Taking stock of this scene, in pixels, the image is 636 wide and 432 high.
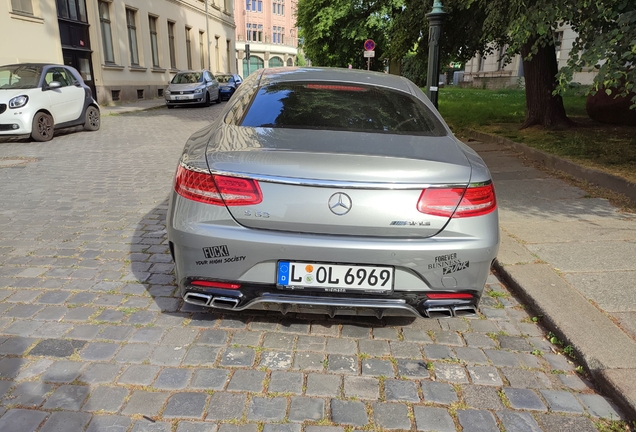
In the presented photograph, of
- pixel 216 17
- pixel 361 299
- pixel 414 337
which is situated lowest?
pixel 414 337

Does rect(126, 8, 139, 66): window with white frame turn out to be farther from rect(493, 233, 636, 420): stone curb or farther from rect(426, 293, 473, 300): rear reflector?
rect(426, 293, 473, 300): rear reflector

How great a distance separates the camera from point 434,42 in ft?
27.2

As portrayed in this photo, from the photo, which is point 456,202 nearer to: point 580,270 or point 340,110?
point 340,110

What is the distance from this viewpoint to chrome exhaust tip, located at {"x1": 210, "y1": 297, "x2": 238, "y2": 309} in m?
2.66

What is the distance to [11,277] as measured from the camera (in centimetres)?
371

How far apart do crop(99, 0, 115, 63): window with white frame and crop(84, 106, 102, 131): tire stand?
36.2 feet

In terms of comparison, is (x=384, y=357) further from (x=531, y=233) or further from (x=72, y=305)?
(x=531, y=233)

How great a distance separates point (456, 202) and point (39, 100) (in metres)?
10.6

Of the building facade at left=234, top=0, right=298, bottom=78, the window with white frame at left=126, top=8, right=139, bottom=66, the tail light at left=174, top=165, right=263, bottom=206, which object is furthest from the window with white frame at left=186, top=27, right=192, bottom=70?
the building facade at left=234, top=0, right=298, bottom=78

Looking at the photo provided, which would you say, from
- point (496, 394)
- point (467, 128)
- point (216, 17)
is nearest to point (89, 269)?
point (496, 394)

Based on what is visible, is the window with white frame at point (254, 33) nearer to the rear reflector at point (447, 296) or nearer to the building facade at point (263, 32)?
the building facade at point (263, 32)

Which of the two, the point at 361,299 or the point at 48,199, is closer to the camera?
the point at 361,299

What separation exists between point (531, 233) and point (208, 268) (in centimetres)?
343

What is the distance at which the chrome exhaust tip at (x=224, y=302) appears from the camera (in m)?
2.66
